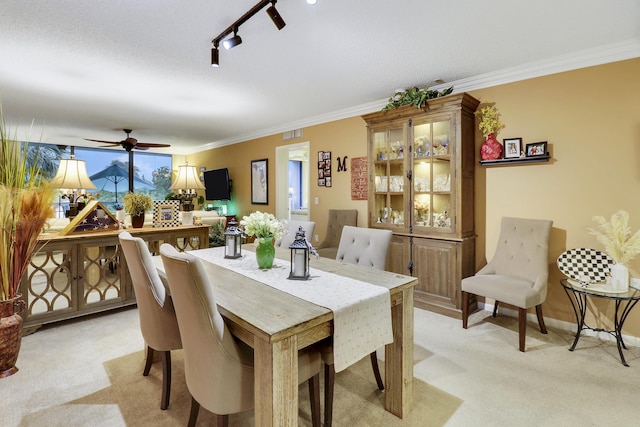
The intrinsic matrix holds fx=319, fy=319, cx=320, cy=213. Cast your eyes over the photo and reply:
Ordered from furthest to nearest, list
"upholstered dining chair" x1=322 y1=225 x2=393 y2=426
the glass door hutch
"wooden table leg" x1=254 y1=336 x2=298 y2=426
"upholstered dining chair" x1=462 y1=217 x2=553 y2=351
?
the glass door hutch < "upholstered dining chair" x1=462 y1=217 x2=553 y2=351 < "upholstered dining chair" x1=322 y1=225 x2=393 y2=426 < "wooden table leg" x1=254 y1=336 x2=298 y2=426

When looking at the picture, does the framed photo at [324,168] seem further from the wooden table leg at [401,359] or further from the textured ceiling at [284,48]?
the wooden table leg at [401,359]

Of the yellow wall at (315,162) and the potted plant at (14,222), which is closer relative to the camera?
the potted plant at (14,222)

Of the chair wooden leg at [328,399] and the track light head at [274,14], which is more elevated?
the track light head at [274,14]

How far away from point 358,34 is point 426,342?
256 cm

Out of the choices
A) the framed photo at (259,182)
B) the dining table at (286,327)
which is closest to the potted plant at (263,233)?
the dining table at (286,327)

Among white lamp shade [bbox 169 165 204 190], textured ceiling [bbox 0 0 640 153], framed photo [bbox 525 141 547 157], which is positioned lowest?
white lamp shade [bbox 169 165 204 190]

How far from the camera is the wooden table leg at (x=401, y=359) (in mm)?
1763

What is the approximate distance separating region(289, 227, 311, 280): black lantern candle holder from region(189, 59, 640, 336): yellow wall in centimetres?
244

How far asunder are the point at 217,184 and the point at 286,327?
6568 mm

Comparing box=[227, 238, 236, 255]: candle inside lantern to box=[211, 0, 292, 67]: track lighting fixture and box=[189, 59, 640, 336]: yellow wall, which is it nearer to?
box=[211, 0, 292, 67]: track lighting fixture

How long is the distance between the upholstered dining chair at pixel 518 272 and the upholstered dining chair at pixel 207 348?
2.03 m

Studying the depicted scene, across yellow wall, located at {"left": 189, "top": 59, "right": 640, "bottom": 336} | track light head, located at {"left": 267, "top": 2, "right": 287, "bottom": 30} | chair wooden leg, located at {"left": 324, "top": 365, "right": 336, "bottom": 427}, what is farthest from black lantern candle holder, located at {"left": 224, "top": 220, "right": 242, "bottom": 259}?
yellow wall, located at {"left": 189, "top": 59, "right": 640, "bottom": 336}

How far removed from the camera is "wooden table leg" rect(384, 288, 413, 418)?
1763mm

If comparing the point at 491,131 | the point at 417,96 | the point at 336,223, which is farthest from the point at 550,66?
the point at 336,223
